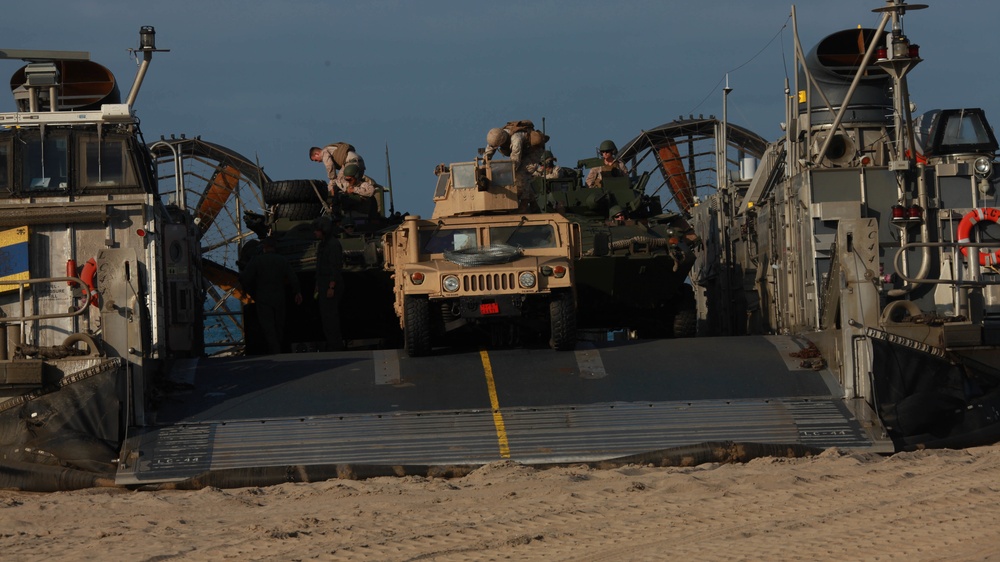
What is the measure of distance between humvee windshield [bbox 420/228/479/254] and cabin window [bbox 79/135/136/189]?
9.68ft

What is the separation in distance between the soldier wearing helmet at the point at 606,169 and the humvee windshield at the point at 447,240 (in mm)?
4459

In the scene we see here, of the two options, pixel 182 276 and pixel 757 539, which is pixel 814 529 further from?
pixel 182 276

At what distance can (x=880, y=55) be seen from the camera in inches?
617

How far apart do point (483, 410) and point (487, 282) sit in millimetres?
1827

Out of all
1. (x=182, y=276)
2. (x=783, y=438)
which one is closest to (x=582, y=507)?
(x=783, y=438)

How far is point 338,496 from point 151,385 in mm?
2863

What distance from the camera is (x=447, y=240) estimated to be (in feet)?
44.7

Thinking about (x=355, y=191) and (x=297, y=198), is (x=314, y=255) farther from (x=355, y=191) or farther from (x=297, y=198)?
(x=355, y=191)

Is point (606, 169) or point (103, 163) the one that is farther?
point (606, 169)

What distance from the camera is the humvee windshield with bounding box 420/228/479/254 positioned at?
1352cm

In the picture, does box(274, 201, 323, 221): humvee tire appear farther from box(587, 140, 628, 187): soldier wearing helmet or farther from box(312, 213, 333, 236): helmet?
box(587, 140, 628, 187): soldier wearing helmet

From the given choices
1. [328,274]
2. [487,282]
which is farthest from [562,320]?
[328,274]

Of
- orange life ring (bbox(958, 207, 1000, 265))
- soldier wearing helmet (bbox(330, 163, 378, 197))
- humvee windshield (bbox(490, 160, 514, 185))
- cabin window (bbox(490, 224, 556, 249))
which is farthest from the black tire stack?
orange life ring (bbox(958, 207, 1000, 265))

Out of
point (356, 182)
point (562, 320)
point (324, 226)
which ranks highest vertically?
point (356, 182)
